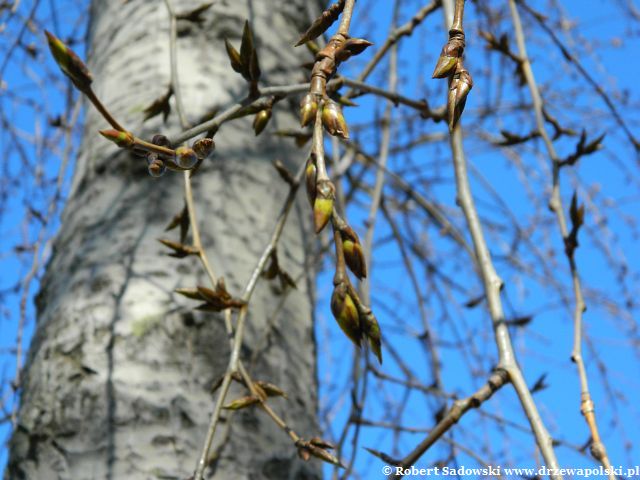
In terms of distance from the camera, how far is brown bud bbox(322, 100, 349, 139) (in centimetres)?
38

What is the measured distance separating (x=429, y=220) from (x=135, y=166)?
1548mm

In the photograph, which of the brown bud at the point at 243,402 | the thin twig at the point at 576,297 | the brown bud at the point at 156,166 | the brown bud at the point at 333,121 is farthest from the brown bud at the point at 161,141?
the thin twig at the point at 576,297

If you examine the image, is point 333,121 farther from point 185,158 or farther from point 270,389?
point 270,389

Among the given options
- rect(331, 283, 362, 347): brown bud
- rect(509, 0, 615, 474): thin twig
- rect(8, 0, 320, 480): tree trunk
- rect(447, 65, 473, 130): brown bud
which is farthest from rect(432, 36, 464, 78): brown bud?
rect(8, 0, 320, 480): tree trunk

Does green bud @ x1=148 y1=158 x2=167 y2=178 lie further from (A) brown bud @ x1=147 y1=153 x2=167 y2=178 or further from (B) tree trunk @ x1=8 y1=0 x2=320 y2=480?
(B) tree trunk @ x1=8 y1=0 x2=320 y2=480

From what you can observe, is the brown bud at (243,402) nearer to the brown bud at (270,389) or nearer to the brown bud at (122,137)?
the brown bud at (270,389)

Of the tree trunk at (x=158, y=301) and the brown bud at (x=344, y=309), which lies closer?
the brown bud at (x=344, y=309)

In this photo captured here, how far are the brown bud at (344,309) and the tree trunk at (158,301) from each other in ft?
1.47

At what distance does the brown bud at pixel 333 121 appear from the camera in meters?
0.38

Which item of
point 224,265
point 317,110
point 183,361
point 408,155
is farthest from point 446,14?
point 408,155

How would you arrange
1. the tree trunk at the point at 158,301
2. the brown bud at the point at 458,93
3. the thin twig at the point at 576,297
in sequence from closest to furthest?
the brown bud at the point at 458,93
the thin twig at the point at 576,297
the tree trunk at the point at 158,301

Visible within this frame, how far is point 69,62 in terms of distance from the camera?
1.47ft

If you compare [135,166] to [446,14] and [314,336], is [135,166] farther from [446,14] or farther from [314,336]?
[446,14]

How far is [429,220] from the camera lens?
2463 mm
